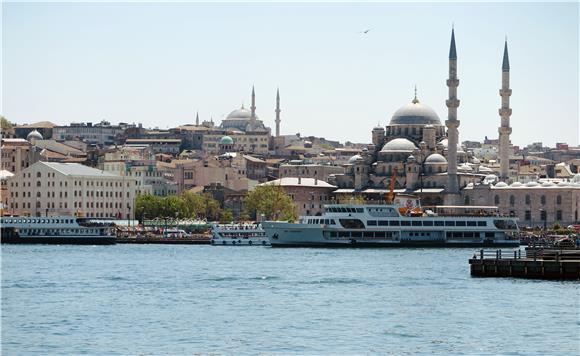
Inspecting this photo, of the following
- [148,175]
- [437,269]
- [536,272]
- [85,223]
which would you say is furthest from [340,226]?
[148,175]

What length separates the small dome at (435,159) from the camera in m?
139

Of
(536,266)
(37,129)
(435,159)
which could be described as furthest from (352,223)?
(37,129)

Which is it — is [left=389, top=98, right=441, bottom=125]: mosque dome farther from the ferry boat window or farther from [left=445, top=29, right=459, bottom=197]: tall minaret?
the ferry boat window

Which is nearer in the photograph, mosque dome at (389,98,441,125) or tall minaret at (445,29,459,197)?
tall minaret at (445,29,459,197)

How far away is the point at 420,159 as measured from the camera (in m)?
140

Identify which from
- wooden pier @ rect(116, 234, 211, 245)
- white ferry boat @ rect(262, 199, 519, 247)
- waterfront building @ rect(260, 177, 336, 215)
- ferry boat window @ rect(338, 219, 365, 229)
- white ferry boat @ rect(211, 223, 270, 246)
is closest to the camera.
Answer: white ferry boat @ rect(262, 199, 519, 247)

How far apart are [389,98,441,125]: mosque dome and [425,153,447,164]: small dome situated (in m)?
7.45

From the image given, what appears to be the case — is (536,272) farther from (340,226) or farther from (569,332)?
(340,226)

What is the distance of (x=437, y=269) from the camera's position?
222 feet

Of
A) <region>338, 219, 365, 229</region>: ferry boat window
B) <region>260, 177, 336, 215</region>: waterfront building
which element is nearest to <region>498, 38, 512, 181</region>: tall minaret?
<region>260, 177, 336, 215</region>: waterfront building

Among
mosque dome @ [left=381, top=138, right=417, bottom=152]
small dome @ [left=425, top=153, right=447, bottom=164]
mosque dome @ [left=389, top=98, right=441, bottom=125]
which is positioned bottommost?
small dome @ [left=425, top=153, right=447, bottom=164]

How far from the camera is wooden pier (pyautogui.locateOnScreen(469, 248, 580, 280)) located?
5550 cm

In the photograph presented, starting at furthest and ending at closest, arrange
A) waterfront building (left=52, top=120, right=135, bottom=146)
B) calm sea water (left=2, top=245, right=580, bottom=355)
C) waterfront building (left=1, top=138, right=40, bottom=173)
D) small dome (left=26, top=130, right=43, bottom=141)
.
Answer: waterfront building (left=52, top=120, right=135, bottom=146) < small dome (left=26, top=130, right=43, bottom=141) < waterfront building (left=1, top=138, right=40, bottom=173) < calm sea water (left=2, top=245, right=580, bottom=355)

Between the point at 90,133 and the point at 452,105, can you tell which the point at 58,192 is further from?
the point at 90,133
